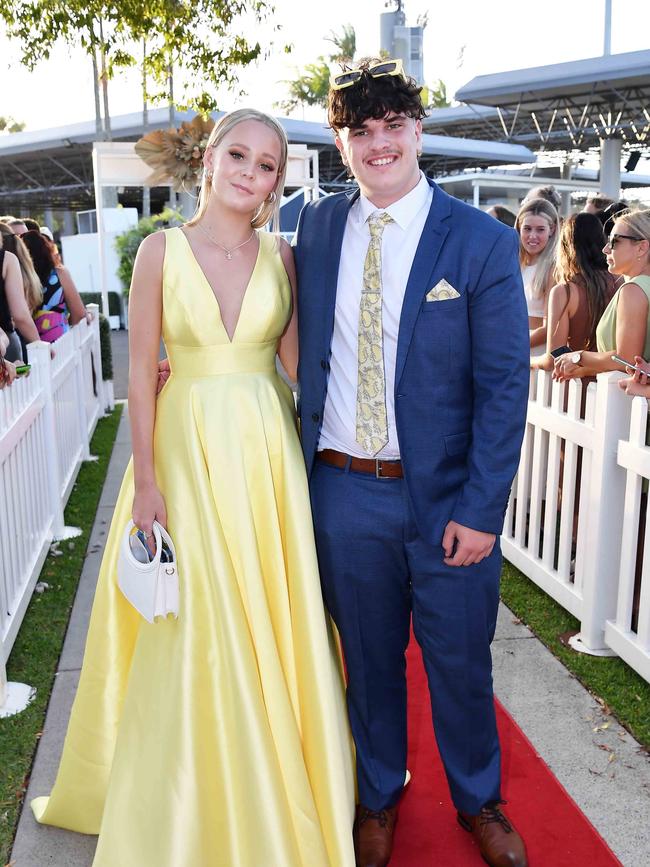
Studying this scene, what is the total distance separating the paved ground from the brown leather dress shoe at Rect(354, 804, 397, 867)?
50cm

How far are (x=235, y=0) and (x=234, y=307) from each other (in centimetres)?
872

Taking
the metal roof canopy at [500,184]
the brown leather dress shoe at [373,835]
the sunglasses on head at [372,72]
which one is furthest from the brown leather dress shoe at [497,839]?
the metal roof canopy at [500,184]

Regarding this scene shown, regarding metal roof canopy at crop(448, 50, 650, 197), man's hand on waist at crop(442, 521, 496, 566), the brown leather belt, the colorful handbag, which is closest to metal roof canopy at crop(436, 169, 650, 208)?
metal roof canopy at crop(448, 50, 650, 197)

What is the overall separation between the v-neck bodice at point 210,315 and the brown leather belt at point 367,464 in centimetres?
36

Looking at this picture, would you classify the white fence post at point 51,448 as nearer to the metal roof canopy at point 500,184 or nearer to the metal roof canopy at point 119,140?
the metal roof canopy at point 500,184

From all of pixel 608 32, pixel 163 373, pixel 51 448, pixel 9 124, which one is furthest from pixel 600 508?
pixel 9 124

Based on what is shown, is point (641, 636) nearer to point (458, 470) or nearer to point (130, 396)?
point (458, 470)

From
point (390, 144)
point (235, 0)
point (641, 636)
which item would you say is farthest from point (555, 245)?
point (235, 0)

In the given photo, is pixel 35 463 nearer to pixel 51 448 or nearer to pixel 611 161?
pixel 51 448

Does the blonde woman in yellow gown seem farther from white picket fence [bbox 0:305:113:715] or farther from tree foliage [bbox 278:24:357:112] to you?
tree foliage [bbox 278:24:357:112]

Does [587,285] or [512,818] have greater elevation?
[587,285]

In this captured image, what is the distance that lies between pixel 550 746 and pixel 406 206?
84.9 inches

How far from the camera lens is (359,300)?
7.95 feet

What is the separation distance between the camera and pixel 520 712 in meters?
3.55
